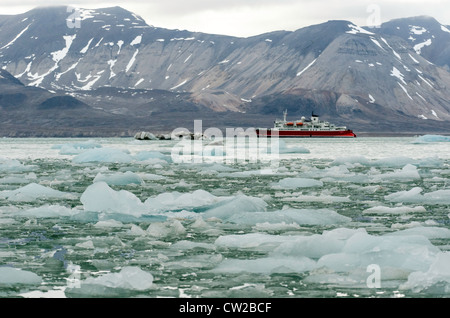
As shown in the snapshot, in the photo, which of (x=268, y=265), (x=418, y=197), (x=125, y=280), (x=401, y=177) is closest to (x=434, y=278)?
(x=268, y=265)

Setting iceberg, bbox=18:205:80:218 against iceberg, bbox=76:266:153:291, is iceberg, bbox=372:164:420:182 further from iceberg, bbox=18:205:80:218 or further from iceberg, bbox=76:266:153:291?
iceberg, bbox=76:266:153:291

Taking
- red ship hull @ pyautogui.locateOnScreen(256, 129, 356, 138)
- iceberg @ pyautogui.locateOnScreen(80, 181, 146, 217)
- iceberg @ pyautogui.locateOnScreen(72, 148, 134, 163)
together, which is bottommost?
red ship hull @ pyautogui.locateOnScreen(256, 129, 356, 138)

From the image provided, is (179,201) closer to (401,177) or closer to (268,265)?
(268,265)

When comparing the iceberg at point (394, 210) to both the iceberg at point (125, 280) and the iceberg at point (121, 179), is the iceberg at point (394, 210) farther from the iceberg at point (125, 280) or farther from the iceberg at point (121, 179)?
the iceberg at point (121, 179)

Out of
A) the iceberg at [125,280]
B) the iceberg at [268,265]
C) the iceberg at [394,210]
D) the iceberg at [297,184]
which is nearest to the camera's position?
the iceberg at [125,280]

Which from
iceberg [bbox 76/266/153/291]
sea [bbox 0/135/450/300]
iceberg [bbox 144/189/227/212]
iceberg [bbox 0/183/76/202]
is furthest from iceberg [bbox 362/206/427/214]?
iceberg [bbox 0/183/76/202]

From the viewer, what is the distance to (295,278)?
33.3 ft

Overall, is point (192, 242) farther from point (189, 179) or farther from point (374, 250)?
point (189, 179)

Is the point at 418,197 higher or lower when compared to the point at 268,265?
higher

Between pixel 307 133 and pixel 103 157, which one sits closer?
pixel 103 157

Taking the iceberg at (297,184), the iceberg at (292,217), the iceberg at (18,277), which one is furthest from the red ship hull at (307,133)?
the iceberg at (18,277)
